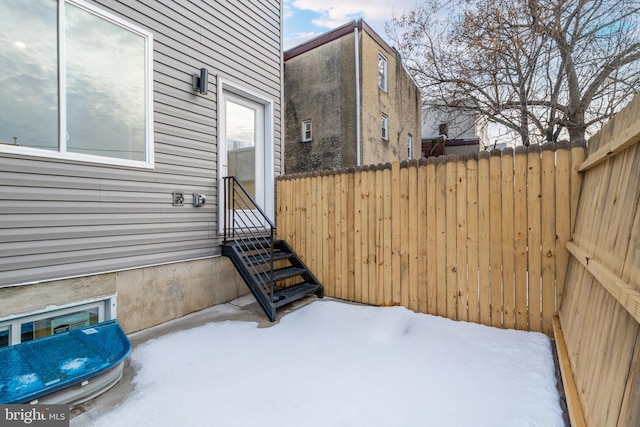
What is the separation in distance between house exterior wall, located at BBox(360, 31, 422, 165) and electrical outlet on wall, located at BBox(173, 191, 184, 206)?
20.6 ft

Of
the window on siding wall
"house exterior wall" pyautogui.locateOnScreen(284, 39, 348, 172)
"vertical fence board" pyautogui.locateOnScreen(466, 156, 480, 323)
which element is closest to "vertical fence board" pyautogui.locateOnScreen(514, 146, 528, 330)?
"vertical fence board" pyautogui.locateOnScreen(466, 156, 480, 323)

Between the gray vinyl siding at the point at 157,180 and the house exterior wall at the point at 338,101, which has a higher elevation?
the house exterior wall at the point at 338,101

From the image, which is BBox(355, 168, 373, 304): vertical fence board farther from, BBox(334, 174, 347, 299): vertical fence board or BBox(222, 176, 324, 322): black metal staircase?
BBox(222, 176, 324, 322): black metal staircase

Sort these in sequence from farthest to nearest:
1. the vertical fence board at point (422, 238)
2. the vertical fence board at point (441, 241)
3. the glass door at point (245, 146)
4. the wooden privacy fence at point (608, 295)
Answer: the glass door at point (245, 146), the vertical fence board at point (422, 238), the vertical fence board at point (441, 241), the wooden privacy fence at point (608, 295)

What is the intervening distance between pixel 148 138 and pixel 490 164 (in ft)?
12.1

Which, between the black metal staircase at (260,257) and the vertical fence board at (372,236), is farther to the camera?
the vertical fence board at (372,236)

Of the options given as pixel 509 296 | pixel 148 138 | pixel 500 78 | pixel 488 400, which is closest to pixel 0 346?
pixel 148 138

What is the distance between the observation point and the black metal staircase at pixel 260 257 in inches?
148

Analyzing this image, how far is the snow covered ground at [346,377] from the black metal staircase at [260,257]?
0.51 meters

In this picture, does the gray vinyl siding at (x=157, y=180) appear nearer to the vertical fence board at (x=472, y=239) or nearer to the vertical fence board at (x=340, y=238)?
the vertical fence board at (x=340, y=238)

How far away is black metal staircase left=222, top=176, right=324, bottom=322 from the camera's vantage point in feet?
12.3

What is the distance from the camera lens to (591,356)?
1.74 meters

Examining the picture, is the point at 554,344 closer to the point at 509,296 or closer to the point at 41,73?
the point at 509,296

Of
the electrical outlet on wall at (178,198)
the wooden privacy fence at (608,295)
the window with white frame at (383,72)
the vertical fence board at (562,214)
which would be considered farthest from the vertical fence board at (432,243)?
the window with white frame at (383,72)
